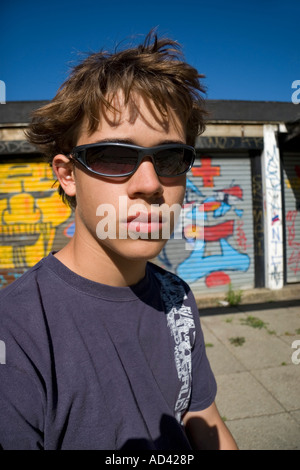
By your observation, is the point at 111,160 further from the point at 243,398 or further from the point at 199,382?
the point at 243,398

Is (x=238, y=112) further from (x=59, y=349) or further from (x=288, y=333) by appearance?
(x=59, y=349)

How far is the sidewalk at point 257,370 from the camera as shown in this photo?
2838 mm

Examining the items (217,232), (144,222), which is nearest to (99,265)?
(144,222)

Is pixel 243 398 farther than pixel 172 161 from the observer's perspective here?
Yes

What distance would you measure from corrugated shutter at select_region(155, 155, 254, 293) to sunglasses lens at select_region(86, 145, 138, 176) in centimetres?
578

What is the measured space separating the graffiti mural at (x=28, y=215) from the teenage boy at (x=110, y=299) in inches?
220

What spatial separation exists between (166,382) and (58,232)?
5.99 metres

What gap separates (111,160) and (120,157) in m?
0.04

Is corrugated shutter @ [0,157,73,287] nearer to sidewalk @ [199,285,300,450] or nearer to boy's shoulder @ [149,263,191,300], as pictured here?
sidewalk @ [199,285,300,450]

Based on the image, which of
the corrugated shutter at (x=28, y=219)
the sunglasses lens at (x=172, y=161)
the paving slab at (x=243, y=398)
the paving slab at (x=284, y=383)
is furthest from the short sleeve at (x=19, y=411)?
the corrugated shutter at (x=28, y=219)

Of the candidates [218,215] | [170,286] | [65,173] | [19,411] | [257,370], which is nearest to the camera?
[19,411]

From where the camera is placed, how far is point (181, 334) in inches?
51.7

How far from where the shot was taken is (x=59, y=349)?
3.19ft

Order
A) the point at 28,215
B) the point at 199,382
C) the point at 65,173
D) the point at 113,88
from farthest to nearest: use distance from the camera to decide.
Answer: the point at 28,215 < the point at 199,382 < the point at 65,173 < the point at 113,88
